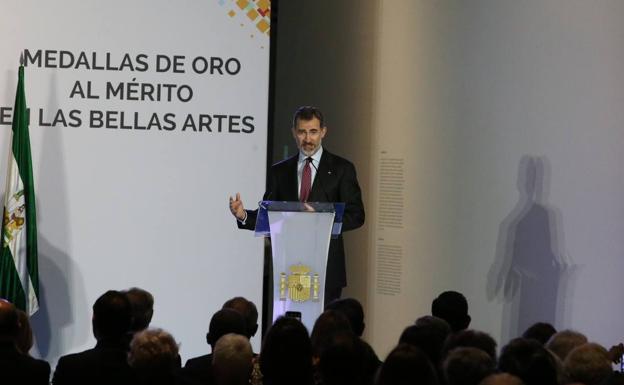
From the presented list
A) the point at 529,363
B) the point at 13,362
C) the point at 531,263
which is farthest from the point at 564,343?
the point at 531,263

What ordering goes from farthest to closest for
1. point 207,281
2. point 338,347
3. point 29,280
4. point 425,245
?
point 425,245 → point 207,281 → point 29,280 → point 338,347

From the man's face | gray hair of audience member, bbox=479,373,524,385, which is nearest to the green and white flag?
the man's face

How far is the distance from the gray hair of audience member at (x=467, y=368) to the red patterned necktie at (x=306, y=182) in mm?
2647

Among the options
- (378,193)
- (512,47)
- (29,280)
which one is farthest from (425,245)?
(29,280)

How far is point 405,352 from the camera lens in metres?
3.47

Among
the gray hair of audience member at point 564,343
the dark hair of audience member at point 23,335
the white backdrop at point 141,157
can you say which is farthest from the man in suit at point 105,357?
the white backdrop at point 141,157

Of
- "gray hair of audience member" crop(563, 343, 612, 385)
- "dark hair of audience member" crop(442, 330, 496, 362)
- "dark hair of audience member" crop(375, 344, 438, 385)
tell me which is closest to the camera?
"dark hair of audience member" crop(375, 344, 438, 385)

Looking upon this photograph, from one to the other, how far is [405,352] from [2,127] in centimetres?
508

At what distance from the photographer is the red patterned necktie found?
641cm

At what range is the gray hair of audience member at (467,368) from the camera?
12.5 feet

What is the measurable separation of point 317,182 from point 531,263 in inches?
90.9

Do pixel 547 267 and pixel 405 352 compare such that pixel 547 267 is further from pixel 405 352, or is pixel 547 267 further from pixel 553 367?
pixel 405 352

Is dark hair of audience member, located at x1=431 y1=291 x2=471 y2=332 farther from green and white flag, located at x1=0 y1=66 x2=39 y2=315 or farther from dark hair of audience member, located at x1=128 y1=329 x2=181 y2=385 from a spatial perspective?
green and white flag, located at x1=0 y1=66 x2=39 y2=315

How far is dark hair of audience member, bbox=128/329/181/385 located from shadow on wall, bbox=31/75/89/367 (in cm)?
402
